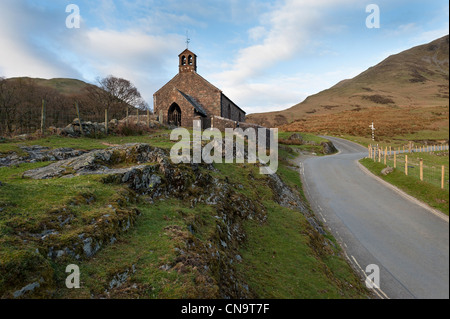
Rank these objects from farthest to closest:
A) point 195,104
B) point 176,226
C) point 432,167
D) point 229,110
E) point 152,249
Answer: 1. point 229,110
2. point 195,104
3. point 176,226
4. point 152,249
5. point 432,167

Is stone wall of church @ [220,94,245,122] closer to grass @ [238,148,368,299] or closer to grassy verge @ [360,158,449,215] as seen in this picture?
grass @ [238,148,368,299]

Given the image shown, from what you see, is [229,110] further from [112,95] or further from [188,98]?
[112,95]

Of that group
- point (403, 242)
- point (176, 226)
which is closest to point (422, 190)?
point (403, 242)

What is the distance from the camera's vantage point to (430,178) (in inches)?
102

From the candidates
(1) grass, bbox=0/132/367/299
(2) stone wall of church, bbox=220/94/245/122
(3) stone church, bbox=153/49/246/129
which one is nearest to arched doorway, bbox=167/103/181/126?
(3) stone church, bbox=153/49/246/129

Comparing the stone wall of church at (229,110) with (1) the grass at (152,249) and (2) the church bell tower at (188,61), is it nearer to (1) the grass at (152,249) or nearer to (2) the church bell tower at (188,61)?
(2) the church bell tower at (188,61)

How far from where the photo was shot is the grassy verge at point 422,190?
2.28 metres

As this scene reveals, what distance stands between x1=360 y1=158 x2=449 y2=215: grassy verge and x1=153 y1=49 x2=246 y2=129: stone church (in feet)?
116

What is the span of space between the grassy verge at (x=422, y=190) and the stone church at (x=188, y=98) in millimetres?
35290

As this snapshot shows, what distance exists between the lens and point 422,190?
267cm

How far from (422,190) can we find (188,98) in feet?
128
